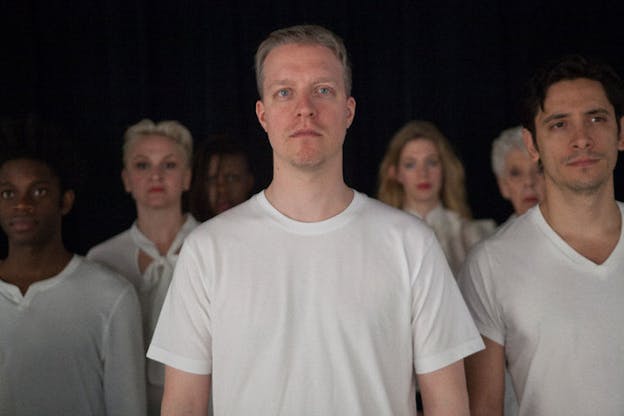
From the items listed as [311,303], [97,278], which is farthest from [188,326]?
[97,278]

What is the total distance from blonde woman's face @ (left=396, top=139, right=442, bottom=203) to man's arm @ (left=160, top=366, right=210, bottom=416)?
5.34ft

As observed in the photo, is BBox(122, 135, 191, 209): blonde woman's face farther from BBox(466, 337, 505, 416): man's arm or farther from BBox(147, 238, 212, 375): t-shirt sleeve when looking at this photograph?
BBox(466, 337, 505, 416): man's arm

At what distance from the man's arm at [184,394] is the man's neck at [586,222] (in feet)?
3.95

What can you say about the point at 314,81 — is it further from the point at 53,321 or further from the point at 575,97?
the point at 53,321

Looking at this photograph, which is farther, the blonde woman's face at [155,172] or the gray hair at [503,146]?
the gray hair at [503,146]

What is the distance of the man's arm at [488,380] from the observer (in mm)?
2463

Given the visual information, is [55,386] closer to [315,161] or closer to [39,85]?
[39,85]

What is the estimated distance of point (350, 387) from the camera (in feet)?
6.86

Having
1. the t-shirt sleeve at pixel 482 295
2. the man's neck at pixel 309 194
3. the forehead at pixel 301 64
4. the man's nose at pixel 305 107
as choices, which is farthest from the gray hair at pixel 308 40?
the t-shirt sleeve at pixel 482 295

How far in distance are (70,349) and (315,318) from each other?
3.99 feet

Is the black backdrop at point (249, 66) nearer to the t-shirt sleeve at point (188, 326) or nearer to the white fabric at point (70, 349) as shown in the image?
the white fabric at point (70, 349)

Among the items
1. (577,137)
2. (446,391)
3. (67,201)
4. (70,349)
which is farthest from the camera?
(67,201)

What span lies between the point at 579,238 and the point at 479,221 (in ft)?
3.27

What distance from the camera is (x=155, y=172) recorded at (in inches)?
132
